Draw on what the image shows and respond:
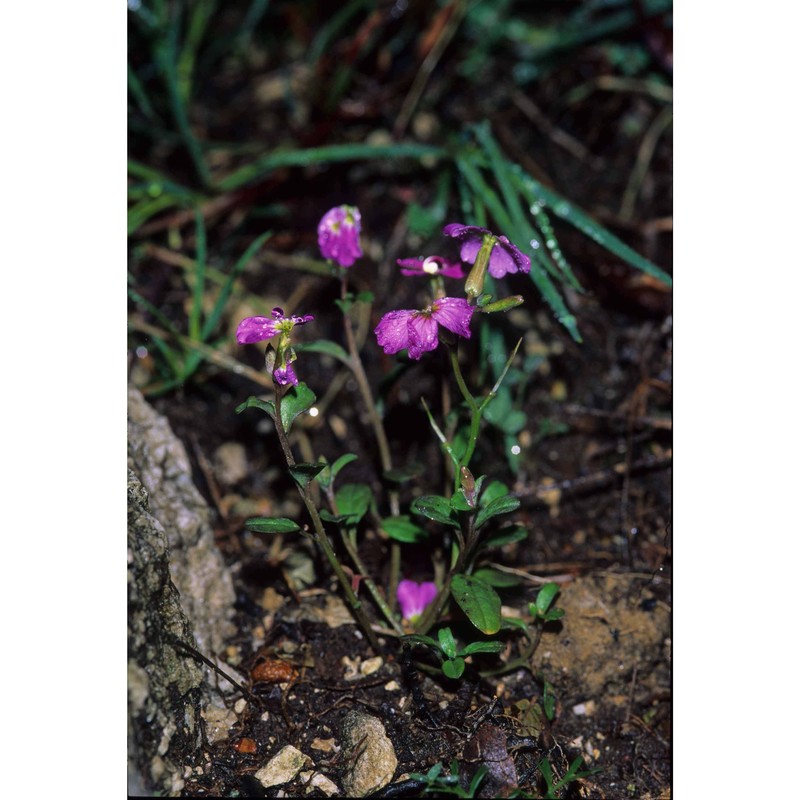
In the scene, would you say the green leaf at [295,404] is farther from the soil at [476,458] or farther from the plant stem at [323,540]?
the soil at [476,458]

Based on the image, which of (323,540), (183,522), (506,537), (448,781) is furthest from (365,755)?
(183,522)

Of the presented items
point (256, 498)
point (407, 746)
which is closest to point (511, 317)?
point (256, 498)

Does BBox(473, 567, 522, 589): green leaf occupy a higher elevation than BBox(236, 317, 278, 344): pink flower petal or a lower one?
lower

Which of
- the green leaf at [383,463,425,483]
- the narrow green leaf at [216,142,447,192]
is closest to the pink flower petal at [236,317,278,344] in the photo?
the green leaf at [383,463,425,483]

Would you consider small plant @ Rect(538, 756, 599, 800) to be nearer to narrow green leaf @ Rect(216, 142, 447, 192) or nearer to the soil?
the soil

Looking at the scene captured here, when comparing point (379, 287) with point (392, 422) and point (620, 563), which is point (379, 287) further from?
point (620, 563)

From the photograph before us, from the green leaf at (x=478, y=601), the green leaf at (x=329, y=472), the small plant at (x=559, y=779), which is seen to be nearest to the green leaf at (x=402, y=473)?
the green leaf at (x=329, y=472)
